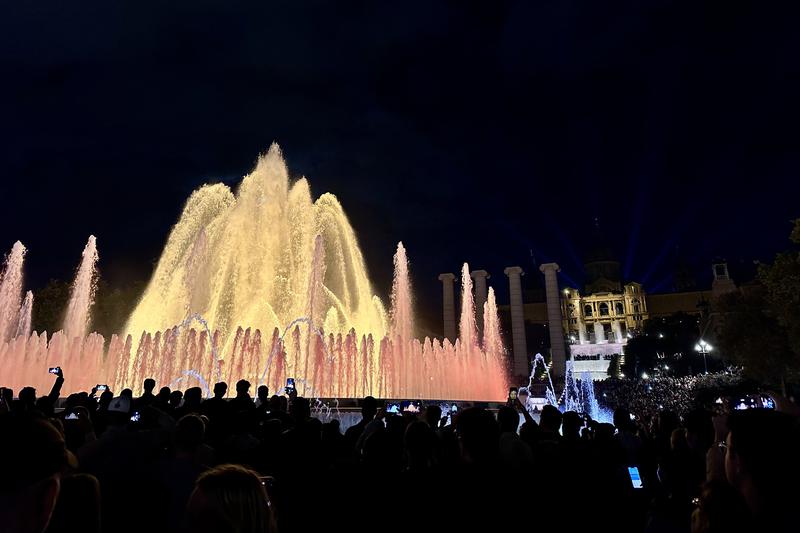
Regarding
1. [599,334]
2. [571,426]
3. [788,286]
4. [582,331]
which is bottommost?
[571,426]

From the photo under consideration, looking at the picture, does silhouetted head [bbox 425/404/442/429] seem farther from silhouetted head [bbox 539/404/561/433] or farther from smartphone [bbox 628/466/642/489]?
smartphone [bbox 628/466/642/489]

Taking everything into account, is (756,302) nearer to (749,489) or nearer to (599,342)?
(749,489)

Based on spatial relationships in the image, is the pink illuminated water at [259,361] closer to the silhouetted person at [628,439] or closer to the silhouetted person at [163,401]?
the silhouetted person at [163,401]

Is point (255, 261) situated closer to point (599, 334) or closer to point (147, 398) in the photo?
point (147, 398)

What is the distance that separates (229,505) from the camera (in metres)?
2.10

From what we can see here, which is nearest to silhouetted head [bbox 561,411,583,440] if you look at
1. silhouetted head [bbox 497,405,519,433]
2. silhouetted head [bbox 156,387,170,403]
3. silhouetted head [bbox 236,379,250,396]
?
silhouetted head [bbox 497,405,519,433]

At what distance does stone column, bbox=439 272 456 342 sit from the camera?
60081 mm

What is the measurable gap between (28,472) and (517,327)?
191 ft

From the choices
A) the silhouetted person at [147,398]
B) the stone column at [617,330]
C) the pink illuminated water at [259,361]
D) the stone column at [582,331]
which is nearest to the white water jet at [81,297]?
the pink illuminated water at [259,361]

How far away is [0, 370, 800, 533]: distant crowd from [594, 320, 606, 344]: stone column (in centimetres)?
10341

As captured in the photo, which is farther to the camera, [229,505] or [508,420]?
[508,420]

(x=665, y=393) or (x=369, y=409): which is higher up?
(x=665, y=393)

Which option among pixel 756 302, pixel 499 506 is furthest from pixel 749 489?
pixel 756 302

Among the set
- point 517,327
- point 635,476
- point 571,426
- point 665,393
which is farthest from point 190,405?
point 517,327
